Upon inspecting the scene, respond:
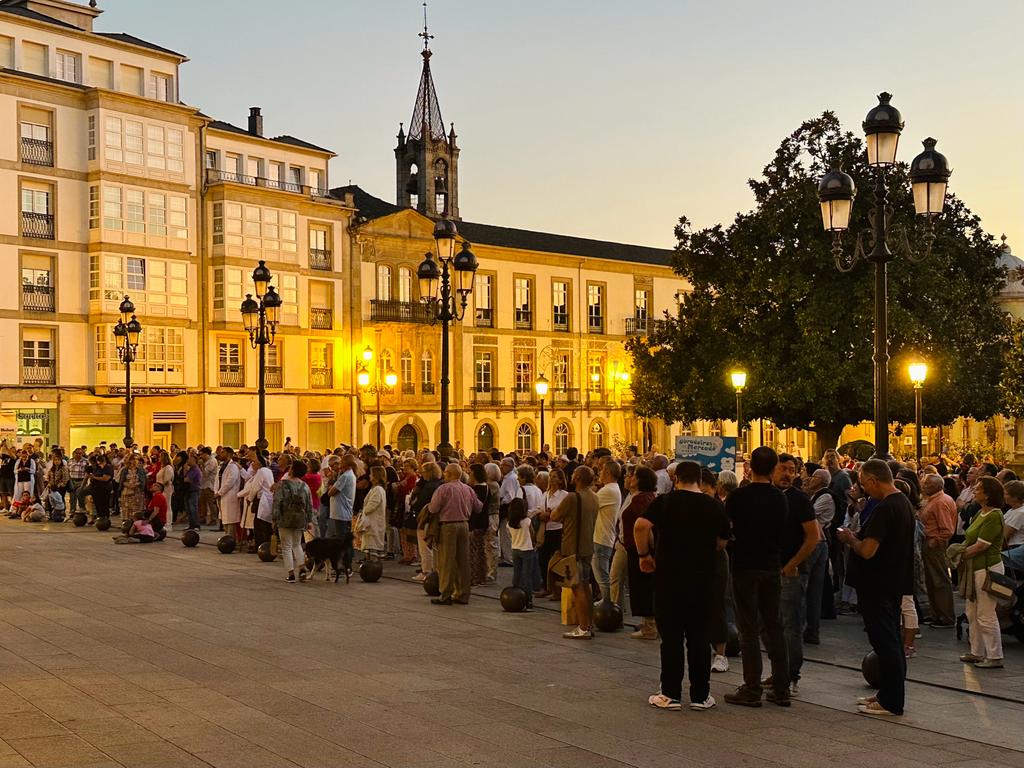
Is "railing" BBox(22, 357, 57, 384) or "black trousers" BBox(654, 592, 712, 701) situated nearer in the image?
"black trousers" BBox(654, 592, 712, 701)

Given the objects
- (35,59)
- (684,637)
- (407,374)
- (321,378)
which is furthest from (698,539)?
(407,374)

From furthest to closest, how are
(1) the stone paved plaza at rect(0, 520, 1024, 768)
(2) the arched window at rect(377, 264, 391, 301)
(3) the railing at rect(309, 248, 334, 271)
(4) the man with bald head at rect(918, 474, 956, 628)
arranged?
(2) the arched window at rect(377, 264, 391, 301) < (3) the railing at rect(309, 248, 334, 271) < (4) the man with bald head at rect(918, 474, 956, 628) < (1) the stone paved plaza at rect(0, 520, 1024, 768)

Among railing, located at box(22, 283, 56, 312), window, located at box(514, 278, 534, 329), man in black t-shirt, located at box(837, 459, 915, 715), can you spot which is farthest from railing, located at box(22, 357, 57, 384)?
man in black t-shirt, located at box(837, 459, 915, 715)

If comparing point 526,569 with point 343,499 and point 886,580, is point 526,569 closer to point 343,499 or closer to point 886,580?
point 343,499

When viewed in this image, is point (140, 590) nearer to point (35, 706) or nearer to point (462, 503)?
point (462, 503)

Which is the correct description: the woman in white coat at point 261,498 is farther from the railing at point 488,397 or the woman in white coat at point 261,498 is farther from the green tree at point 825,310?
the railing at point 488,397

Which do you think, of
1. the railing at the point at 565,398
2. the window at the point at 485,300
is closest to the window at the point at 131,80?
the window at the point at 485,300

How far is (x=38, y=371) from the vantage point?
45688 mm

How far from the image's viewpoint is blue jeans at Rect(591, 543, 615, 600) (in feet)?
45.5

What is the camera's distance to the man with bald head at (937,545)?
13352 millimetres

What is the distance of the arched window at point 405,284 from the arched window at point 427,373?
2.92 m

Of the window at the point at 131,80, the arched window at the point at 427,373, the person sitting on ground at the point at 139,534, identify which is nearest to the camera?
the person sitting on ground at the point at 139,534

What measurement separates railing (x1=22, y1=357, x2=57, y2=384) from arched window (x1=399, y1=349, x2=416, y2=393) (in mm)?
17381

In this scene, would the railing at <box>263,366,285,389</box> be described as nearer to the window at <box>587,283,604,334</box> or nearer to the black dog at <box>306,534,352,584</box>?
the window at <box>587,283,604,334</box>
